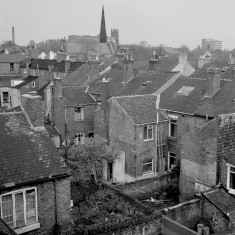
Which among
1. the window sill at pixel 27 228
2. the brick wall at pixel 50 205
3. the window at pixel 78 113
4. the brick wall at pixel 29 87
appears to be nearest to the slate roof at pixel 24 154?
the brick wall at pixel 50 205

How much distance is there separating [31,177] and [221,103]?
1819 centimetres

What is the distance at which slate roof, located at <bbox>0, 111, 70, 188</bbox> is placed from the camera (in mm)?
13297

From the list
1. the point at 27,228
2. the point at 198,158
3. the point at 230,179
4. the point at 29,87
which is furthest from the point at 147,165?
the point at 29,87

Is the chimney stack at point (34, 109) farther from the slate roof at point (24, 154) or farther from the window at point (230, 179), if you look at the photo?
the window at point (230, 179)

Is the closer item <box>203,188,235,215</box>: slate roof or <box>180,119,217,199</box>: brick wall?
<box>203,188,235,215</box>: slate roof

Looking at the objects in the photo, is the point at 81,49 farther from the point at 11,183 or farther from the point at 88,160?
the point at 11,183

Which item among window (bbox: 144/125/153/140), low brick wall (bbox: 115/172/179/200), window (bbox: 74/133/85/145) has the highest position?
window (bbox: 144/125/153/140)

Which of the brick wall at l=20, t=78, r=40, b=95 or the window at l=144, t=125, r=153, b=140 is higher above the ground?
the brick wall at l=20, t=78, r=40, b=95

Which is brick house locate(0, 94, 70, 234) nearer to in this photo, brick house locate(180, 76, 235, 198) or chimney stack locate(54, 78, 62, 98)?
brick house locate(180, 76, 235, 198)

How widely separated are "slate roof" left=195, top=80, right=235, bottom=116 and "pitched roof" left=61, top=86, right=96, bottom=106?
12766 millimetres

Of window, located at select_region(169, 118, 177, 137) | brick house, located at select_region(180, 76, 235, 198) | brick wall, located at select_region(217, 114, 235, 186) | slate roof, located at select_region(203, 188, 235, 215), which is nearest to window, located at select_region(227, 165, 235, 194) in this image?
brick house, located at select_region(180, 76, 235, 198)

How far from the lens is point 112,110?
28.8 metres

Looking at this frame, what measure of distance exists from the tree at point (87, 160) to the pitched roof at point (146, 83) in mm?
10330

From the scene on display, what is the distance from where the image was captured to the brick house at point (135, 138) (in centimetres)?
2733
